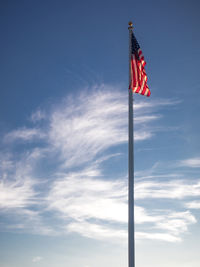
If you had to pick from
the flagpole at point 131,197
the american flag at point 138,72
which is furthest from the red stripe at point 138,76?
the flagpole at point 131,197

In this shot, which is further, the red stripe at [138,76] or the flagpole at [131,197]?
the red stripe at [138,76]

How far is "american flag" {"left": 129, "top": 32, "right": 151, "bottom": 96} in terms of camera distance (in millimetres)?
26344

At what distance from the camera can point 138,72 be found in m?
26.9

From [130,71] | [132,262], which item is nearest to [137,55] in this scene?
[130,71]

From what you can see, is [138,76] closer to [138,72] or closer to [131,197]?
[138,72]

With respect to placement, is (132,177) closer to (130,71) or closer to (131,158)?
(131,158)

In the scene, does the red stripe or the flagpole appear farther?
the red stripe

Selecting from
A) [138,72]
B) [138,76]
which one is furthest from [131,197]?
[138,72]

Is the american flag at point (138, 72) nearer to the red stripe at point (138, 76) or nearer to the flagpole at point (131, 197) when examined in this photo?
the red stripe at point (138, 76)

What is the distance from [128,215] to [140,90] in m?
9.78

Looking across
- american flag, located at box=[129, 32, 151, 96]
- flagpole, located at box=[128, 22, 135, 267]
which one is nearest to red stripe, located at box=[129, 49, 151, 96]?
american flag, located at box=[129, 32, 151, 96]

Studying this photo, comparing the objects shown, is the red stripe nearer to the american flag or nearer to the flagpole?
the american flag

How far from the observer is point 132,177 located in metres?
23.9

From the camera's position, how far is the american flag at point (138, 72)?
1037 inches
